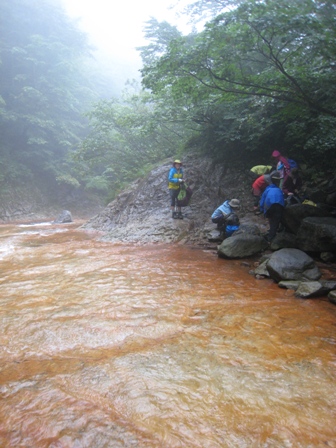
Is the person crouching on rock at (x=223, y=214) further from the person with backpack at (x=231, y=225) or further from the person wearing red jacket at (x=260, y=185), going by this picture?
the person wearing red jacket at (x=260, y=185)

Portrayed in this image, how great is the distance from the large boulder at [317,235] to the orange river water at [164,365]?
69.3 inches

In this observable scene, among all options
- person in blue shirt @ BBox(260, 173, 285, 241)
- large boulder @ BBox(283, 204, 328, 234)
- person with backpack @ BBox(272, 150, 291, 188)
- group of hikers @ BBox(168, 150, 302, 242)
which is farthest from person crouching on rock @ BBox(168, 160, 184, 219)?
large boulder @ BBox(283, 204, 328, 234)

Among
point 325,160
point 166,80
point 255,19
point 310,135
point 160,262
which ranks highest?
point 255,19

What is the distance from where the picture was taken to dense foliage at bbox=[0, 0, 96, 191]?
23781mm

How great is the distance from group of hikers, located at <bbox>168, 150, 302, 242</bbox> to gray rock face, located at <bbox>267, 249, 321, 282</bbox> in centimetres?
176

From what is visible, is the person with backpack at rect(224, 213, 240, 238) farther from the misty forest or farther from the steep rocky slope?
the misty forest

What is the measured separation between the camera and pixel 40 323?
10.2 feet

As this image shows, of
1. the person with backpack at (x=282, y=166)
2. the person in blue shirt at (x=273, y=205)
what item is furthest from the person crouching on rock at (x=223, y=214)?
the person with backpack at (x=282, y=166)

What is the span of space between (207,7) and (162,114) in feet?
17.8

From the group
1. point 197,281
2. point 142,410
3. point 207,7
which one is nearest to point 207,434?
point 142,410

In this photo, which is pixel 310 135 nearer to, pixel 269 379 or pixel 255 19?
pixel 255 19

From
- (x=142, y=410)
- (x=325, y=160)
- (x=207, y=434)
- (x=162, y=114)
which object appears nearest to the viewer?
(x=207, y=434)

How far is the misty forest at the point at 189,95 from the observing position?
5.05 meters

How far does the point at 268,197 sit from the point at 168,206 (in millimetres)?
4306
